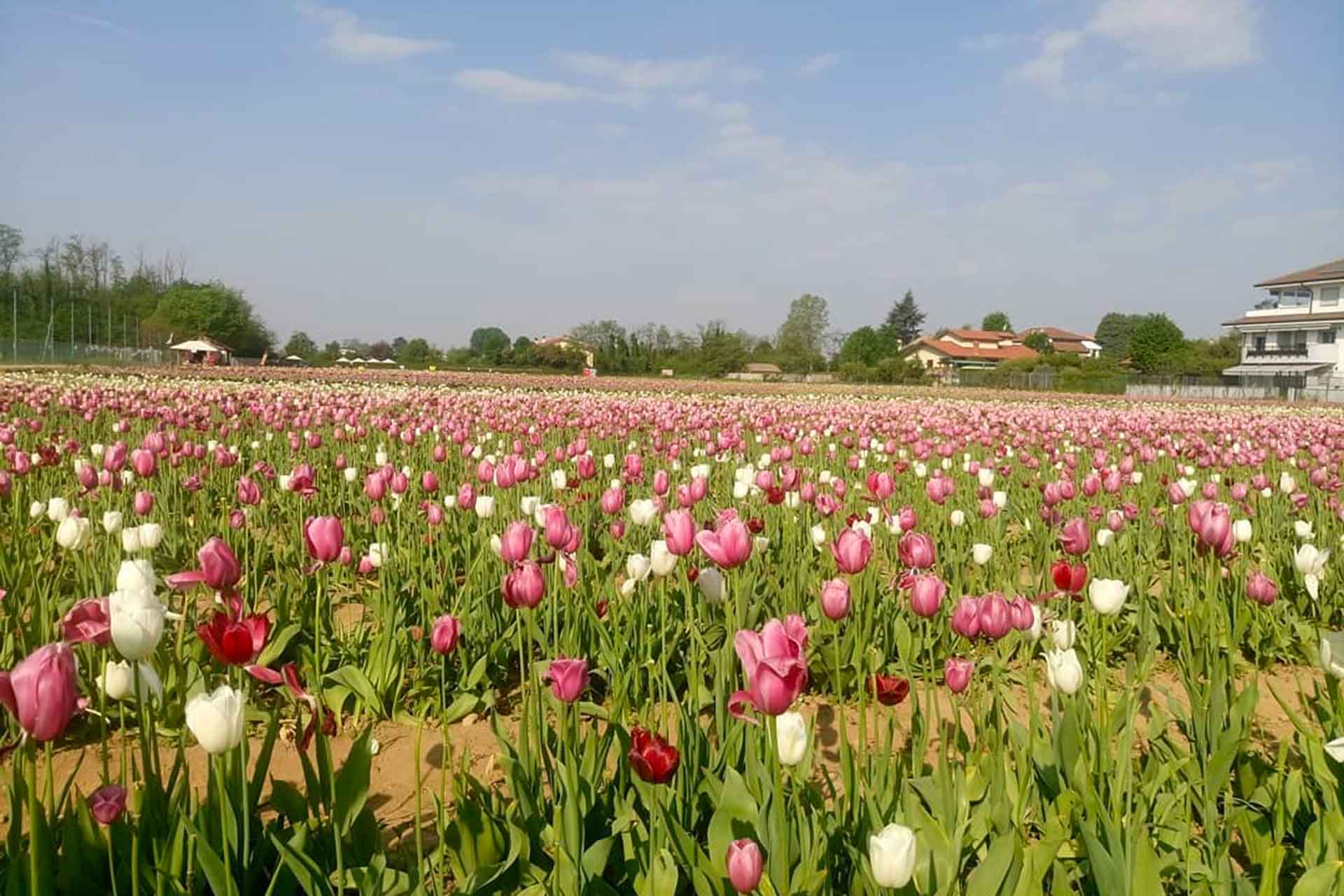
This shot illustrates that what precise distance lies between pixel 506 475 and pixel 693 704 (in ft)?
6.58

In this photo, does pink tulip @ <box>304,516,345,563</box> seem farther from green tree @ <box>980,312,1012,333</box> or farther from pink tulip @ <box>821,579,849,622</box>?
green tree @ <box>980,312,1012,333</box>

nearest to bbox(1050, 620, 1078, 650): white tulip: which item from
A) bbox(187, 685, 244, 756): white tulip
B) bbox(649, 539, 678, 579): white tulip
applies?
bbox(649, 539, 678, 579): white tulip

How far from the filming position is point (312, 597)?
153 inches

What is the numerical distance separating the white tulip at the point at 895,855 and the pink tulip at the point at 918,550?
1251mm

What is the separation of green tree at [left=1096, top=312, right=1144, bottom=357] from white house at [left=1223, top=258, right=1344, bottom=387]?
6661 centimetres

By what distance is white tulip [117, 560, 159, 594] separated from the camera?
5.68 feet

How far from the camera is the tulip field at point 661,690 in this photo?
5.57 ft

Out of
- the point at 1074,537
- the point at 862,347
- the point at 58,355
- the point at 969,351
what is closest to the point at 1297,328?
the point at 862,347

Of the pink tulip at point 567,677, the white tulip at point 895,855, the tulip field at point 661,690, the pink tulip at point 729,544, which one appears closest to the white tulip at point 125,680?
the tulip field at point 661,690

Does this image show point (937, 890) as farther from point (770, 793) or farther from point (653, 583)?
point (653, 583)

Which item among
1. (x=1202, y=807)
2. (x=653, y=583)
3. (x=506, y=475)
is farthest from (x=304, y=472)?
(x=1202, y=807)

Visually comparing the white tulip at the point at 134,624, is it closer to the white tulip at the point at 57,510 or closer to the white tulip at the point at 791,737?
the white tulip at the point at 791,737

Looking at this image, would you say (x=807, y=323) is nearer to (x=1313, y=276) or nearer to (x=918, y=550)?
(x=1313, y=276)

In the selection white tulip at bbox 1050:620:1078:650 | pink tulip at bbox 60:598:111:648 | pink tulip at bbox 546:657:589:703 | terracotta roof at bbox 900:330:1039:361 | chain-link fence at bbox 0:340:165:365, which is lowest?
white tulip at bbox 1050:620:1078:650
